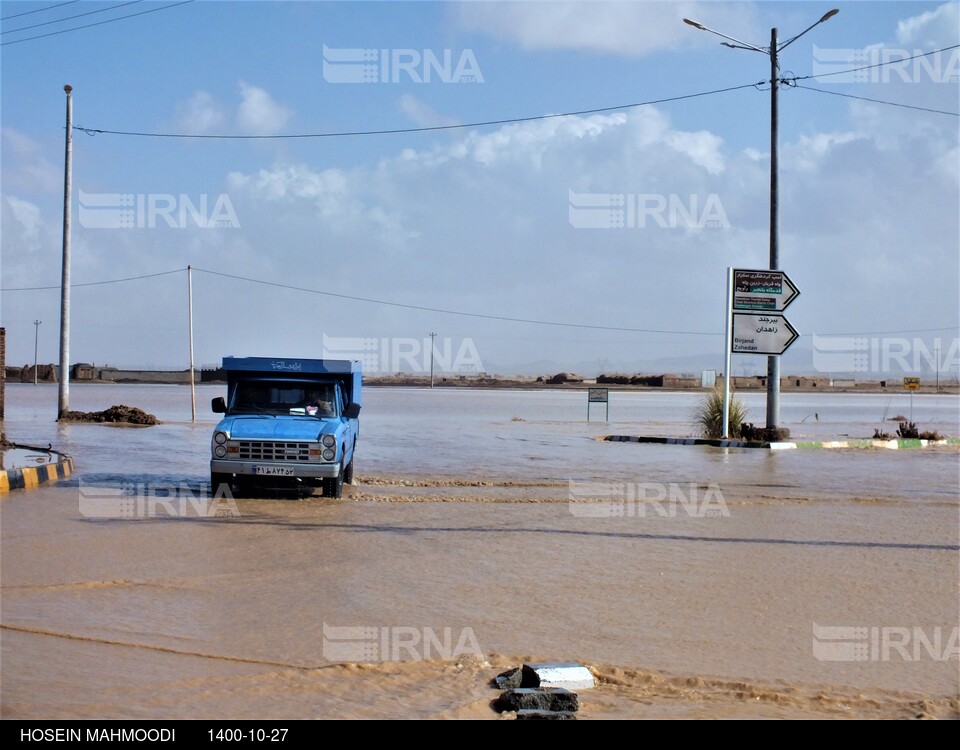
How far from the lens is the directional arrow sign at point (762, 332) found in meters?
28.4

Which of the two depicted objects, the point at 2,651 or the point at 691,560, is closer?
the point at 2,651

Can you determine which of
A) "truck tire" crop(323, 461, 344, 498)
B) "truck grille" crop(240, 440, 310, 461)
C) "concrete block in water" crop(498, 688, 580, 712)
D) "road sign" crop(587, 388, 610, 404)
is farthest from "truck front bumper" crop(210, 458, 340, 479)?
"road sign" crop(587, 388, 610, 404)

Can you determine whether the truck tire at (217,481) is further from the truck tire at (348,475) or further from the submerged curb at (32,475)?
the submerged curb at (32,475)

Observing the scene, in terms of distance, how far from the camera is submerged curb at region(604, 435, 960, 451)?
89.8 feet

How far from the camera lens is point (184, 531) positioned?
1176cm

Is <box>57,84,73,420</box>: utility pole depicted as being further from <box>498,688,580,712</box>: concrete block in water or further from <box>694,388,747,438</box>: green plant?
<box>498,688,580,712</box>: concrete block in water

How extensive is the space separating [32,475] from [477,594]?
31.5 ft

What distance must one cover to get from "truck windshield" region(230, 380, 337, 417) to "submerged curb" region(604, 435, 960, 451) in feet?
46.5

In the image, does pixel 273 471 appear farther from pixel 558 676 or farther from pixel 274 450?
pixel 558 676

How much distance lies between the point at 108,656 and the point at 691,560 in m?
6.01

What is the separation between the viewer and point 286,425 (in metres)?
15.0

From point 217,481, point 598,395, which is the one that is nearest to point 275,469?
point 217,481
